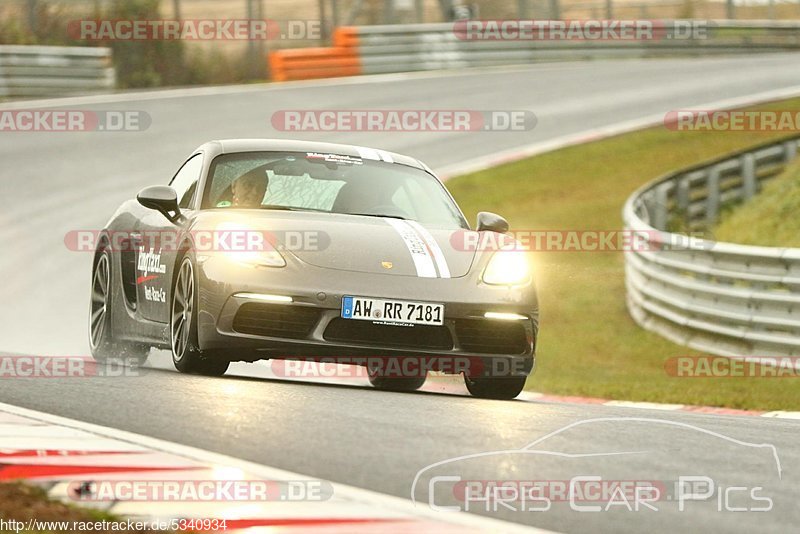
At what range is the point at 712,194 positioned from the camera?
19.8 m

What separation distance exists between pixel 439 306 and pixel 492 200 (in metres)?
12.3

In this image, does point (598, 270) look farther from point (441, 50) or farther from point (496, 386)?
point (441, 50)

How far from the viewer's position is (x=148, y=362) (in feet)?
31.6

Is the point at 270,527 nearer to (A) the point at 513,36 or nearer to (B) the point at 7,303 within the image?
(B) the point at 7,303

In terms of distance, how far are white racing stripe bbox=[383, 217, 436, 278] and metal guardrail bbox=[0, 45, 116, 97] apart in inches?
709

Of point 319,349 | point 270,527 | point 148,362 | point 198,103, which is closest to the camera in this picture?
point 270,527

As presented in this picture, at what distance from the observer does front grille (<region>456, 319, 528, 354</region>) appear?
24.2 feet

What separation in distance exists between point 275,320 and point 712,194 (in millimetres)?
13627

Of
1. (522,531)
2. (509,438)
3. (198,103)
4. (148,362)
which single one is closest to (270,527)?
(522,531)

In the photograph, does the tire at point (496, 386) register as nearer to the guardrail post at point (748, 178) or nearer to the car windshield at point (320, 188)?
the car windshield at point (320, 188)

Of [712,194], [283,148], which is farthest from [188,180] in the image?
[712,194]

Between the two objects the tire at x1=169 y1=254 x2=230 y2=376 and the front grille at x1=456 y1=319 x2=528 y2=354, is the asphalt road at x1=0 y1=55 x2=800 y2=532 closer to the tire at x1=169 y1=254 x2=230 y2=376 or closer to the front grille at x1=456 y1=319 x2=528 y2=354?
the tire at x1=169 y1=254 x2=230 y2=376

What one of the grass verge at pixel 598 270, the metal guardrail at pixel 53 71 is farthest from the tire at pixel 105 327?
the metal guardrail at pixel 53 71

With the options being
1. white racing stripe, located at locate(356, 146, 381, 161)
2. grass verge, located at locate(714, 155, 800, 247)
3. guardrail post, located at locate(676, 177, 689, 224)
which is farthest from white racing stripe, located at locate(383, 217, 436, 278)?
guardrail post, located at locate(676, 177, 689, 224)
